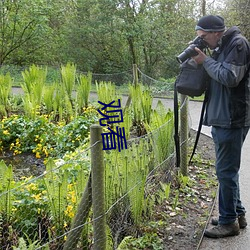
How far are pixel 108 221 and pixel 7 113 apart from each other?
487 centimetres

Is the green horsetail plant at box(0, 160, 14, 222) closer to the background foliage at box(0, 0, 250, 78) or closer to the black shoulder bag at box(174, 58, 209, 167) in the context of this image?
the black shoulder bag at box(174, 58, 209, 167)

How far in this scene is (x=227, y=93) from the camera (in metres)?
2.97

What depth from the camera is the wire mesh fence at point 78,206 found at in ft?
8.21

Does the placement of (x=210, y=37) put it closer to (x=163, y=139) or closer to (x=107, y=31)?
(x=163, y=139)

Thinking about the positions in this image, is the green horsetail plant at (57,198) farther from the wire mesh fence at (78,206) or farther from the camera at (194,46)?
the camera at (194,46)

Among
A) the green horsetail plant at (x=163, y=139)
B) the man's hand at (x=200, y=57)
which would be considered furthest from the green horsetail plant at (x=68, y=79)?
the man's hand at (x=200, y=57)

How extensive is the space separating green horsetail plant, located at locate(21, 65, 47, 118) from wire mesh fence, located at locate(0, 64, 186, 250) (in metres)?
3.27

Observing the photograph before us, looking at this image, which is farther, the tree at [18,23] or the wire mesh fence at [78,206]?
the tree at [18,23]

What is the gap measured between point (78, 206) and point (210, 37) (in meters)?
1.70

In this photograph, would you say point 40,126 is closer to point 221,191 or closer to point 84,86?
point 84,86

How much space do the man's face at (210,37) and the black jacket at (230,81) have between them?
0.22 ft

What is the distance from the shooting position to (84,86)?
726 centimetres

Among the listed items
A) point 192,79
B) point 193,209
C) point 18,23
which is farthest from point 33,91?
point 18,23

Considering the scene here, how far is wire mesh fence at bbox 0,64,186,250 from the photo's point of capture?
8.21 feet
